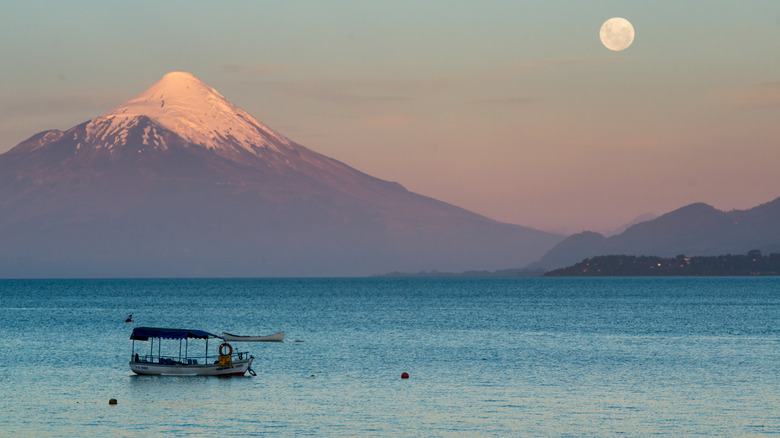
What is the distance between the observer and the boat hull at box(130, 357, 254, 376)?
6412 cm

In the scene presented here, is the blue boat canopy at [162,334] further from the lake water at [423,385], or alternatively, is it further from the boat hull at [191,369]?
the lake water at [423,385]

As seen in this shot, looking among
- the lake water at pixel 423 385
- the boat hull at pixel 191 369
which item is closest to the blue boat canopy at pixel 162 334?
the boat hull at pixel 191 369

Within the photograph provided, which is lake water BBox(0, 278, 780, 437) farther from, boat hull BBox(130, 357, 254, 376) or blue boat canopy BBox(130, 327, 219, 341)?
blue boat canopy BBox(130, 327, 219, 341)

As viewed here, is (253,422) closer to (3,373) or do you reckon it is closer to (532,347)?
(3,373)

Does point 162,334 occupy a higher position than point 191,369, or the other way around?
point 162,334

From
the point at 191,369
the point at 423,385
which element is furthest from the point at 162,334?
the point at 423,385

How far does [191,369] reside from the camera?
212 feet

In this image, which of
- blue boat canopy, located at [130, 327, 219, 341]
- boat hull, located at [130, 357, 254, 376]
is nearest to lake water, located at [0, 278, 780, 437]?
boat hull, located at [130, 357, 254, 376]

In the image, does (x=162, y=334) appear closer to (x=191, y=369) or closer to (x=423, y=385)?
(x=191, y=369)

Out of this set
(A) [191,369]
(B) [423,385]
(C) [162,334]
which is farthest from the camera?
(C) [162,334]

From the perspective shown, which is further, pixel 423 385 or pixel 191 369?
pixel 191 369

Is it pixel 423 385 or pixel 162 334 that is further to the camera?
pixel 162 334

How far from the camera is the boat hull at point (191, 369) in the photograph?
210 ft

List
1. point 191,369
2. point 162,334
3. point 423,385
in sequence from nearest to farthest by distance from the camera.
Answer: point 423,385 < point 191,369 < point 162,334
